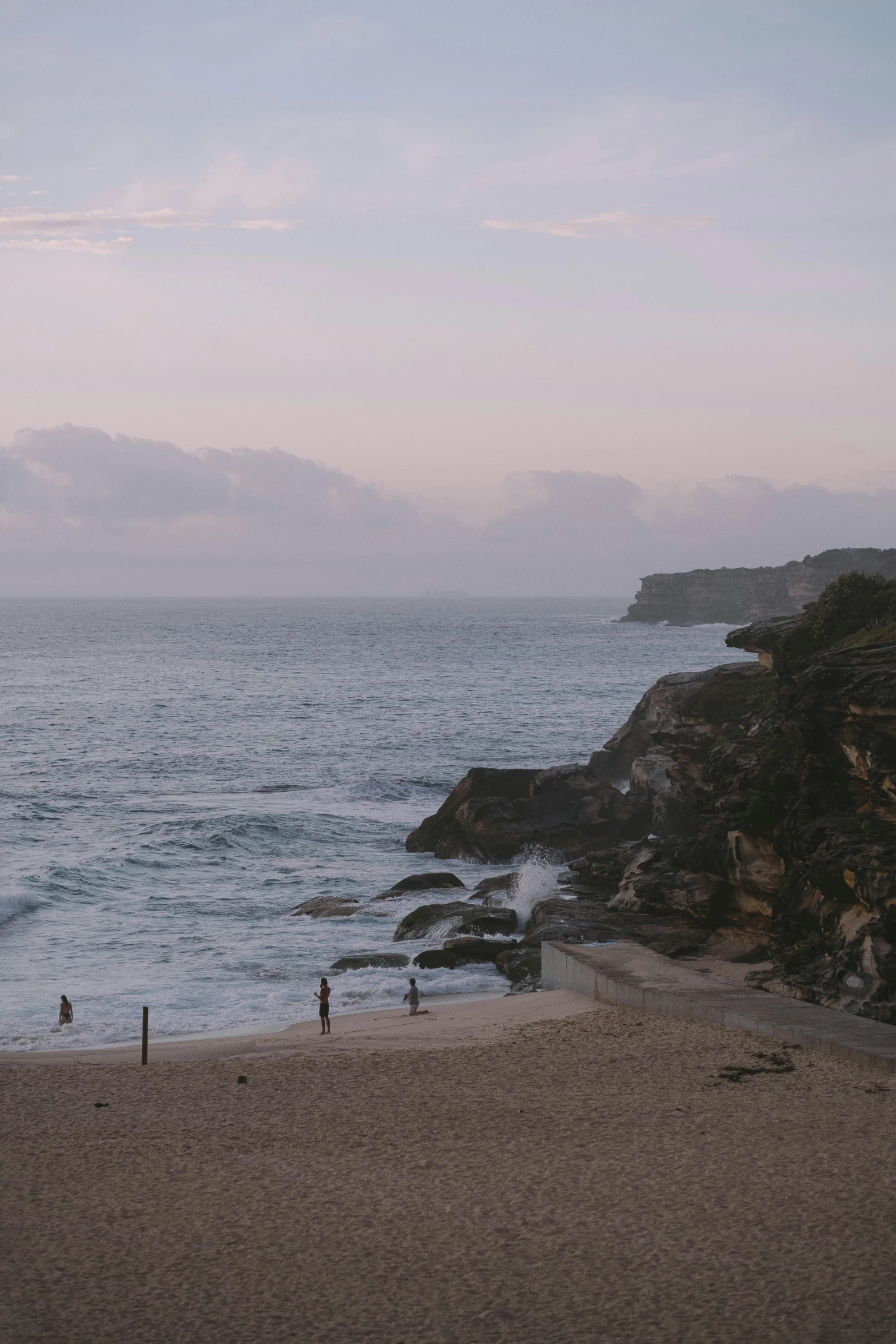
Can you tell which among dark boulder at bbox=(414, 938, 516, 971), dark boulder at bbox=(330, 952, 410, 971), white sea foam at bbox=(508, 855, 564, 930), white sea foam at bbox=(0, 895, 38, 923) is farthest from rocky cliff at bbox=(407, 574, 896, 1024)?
white sea foam at bbox=(0, 895, 38, 923)

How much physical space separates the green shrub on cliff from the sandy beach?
1363 centimetres

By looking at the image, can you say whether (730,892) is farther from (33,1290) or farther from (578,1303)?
(33,1290)

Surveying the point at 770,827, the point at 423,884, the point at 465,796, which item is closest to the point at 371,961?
the point at 423,884

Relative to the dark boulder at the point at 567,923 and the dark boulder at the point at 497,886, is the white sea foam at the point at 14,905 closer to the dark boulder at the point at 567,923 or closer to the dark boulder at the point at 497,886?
the dark boulder at the point at 497,886

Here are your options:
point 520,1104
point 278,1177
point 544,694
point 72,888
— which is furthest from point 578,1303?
point 544,694

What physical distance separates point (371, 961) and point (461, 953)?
7.05 ft

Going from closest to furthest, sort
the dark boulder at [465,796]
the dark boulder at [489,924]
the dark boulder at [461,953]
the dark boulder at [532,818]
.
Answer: the dark boulder at [461,953], the dark boulder at [489,924], the dark boulder at [532,818], the dark boulder at [465,796]

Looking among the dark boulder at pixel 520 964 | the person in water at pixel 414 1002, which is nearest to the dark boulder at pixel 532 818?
the dark boulder at pixel 520 964

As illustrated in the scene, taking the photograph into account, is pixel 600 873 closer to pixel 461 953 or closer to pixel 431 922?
pixel 431 922

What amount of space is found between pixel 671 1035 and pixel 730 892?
7.97m

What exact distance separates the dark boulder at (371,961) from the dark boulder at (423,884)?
20.5ft

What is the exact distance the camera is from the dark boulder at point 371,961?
2572 centimetres

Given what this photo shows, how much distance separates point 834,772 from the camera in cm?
2180

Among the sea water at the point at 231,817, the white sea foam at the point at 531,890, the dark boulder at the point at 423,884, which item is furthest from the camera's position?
the dark boulder at the point at 423,884
